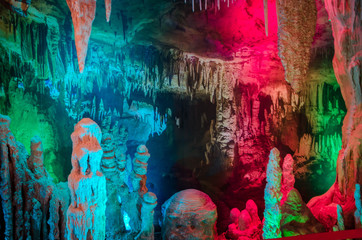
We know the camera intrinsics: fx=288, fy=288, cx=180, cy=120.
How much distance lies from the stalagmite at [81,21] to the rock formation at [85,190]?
151cm

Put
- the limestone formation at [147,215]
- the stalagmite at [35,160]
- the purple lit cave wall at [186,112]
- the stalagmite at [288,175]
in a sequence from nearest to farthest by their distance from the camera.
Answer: the stalagmite at [35,160]
the limestone formation at [147,215]
the purple lit cave wall at [186,112]
the stalagmite at [288,175]

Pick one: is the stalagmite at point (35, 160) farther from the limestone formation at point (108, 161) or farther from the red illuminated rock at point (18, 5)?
the red illuminated rock at point (18, 5)

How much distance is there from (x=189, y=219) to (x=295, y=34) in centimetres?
465

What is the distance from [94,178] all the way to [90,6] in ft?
9.75

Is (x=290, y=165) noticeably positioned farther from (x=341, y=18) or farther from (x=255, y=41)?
(x=255, y=41)

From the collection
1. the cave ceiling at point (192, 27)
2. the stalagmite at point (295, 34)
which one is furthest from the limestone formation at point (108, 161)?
the stalagmite at point (295, 34)

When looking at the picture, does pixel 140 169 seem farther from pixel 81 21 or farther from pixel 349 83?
pixel 349 83

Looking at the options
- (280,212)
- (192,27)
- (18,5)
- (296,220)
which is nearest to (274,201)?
(280,212)

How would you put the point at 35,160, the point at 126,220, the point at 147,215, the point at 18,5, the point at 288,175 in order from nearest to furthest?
the point at 35,160 → the point at 147,215 → the point at 288,175 → the point at 18,5 → the point at 126,220

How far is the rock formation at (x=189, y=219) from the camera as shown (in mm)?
4996

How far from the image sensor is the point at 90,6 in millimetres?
4852

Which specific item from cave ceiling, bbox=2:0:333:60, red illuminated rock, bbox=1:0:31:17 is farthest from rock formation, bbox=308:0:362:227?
red illuminated rock, bbox=1:0:31:17

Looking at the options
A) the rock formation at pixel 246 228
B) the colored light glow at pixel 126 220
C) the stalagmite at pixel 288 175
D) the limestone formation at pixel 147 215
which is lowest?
the rock formation at pixel 246 228

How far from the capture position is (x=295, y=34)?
6.51 m
